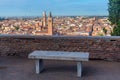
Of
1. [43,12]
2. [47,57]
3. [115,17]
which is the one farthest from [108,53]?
[43,12]

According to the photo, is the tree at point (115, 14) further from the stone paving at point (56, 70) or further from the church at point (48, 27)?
the stone paving at point (56, 70)

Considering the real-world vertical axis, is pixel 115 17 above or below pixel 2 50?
above

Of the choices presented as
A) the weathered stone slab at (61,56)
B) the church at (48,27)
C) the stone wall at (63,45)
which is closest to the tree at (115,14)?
the church at (48,27)

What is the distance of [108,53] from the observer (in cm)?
723

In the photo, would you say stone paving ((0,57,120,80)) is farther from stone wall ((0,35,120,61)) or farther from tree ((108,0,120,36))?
tree ((108,0,120,36))

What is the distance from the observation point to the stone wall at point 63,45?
23.6 ft

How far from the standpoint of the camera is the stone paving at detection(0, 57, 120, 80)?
18.3ft

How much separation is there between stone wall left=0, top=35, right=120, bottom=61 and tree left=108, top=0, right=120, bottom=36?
341cm

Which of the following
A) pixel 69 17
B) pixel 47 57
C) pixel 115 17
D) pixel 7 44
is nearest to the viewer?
pixel 47 57

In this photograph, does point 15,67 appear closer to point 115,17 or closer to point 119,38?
point 119,38

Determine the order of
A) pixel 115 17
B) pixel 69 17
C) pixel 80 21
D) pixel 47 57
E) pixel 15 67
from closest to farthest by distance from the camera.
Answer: pixel 47 57, pixel 15 67, pixel 115 17, pixel 80 21, pixel 69 17

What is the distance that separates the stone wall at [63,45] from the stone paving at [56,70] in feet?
0.96

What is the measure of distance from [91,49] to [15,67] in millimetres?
2219

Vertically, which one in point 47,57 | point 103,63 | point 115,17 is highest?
point 115,17
